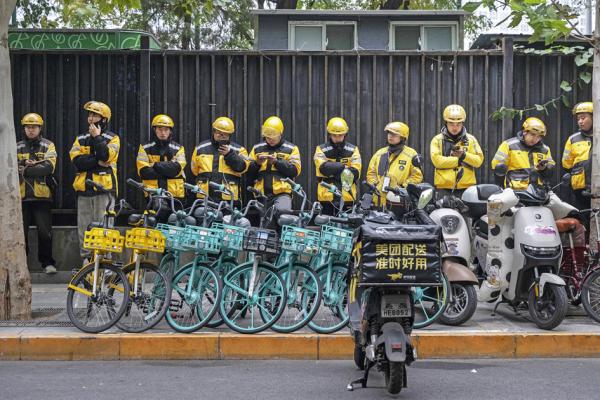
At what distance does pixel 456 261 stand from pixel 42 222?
5.06 m

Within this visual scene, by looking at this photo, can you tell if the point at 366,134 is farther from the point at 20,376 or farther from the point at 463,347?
the point at 20,376

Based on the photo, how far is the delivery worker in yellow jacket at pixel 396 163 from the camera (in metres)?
10.0

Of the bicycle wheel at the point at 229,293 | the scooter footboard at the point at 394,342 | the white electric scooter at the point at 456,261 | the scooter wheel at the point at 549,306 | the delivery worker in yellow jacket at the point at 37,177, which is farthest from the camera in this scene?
the delivery worker in yellow jacket at the point at 37,177

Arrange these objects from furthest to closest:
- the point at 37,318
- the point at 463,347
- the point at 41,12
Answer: the point at 41,12, the point at 37,318, the point at 463,347

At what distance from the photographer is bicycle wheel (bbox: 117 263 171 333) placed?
8.05 meters

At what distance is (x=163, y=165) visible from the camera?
10477 millimetres

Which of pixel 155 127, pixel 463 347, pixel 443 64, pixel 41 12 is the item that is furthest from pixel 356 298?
pixel 41 12

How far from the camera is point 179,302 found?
8.23m

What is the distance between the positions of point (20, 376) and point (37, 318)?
71.8 inches

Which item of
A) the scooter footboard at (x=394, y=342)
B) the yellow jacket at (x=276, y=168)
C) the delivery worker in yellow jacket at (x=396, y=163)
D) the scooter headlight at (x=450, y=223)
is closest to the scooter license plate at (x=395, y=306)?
the scooter footboard at (x=394, y=342)

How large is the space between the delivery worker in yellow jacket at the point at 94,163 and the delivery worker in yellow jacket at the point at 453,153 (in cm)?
370

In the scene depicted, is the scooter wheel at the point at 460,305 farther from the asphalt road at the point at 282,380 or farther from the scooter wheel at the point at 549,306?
the asphalt road at the point at 282,380

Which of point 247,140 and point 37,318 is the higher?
point 247,140

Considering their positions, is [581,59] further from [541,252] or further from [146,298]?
[146,298]
